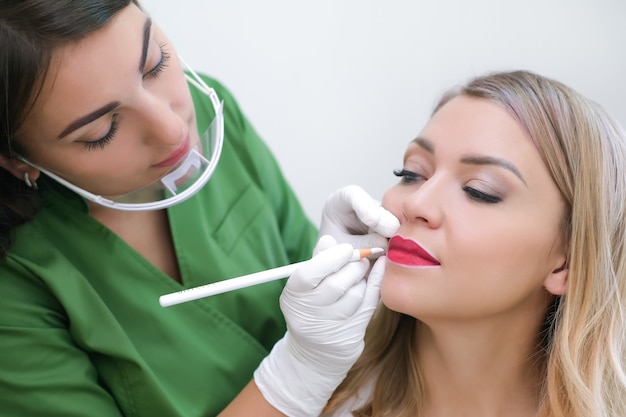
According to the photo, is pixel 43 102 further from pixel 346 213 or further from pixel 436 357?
pixel 436 357

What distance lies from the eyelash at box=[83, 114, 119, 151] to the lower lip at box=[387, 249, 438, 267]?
0.53 metres

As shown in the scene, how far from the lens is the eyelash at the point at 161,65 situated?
1.17 metres

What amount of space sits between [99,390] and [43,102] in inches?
21.6

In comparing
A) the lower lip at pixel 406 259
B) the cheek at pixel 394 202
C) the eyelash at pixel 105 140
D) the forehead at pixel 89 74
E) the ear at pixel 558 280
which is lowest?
the ear at pixel 558 280

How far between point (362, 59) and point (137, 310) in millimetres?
1046

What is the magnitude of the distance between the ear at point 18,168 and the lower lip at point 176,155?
217mm

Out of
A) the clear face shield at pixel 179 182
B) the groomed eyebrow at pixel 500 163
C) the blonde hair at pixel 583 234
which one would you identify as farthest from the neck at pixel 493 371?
the clear face shield at pixel 179 182

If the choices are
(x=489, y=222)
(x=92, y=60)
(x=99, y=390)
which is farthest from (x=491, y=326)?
(x=92, y=60)

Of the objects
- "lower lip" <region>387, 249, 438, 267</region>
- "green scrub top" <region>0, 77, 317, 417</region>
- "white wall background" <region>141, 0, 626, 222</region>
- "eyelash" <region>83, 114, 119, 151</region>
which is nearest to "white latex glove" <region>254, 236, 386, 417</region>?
"lower lip" <region>387, 249, 438, 267</region>

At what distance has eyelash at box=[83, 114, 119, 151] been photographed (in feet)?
3.76

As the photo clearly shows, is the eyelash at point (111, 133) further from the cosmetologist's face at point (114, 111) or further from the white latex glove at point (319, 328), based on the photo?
the white latex glove at point (319, 328)

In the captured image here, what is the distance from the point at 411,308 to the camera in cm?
120

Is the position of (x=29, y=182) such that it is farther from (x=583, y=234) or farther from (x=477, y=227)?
(x=583, y=234)

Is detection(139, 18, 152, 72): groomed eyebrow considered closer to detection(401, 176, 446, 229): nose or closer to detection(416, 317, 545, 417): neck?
detection(401, 176, 446, 229): nose
